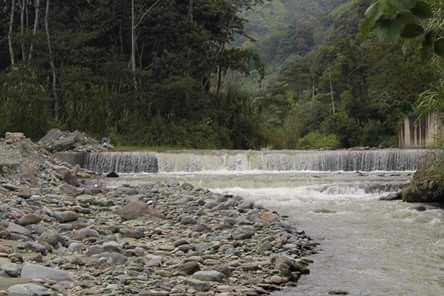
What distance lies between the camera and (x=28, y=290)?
370 cm

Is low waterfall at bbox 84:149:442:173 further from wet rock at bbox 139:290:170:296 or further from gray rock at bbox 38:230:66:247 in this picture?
wet rock at bbox 139:290:170:296

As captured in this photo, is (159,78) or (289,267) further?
(159,78)

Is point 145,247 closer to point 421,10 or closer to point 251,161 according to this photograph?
point 421,10

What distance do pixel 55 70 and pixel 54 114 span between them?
6.01 ft

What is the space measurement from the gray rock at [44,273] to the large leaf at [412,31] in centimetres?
368

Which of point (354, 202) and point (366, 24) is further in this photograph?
point (354, 202)

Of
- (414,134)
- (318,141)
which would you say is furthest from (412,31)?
(318,141)

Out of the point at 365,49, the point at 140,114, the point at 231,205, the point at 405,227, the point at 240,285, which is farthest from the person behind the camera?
the point at 365,49

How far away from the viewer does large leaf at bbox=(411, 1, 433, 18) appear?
0.98 metres

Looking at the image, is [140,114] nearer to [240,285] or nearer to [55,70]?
[55,70]

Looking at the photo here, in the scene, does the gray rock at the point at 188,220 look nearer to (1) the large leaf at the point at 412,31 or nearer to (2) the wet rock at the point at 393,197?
(2) the wet rock at the point at 393,197

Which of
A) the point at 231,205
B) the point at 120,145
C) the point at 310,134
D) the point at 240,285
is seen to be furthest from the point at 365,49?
the point at 240,285

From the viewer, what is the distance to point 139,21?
2508 centimetres

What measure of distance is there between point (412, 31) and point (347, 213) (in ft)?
28.6
